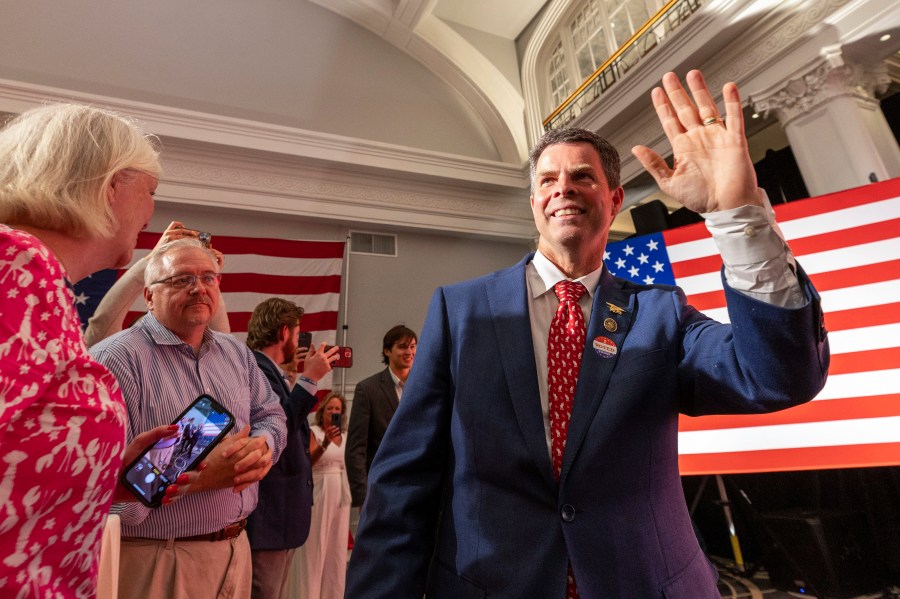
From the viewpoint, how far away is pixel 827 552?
3.22 metres

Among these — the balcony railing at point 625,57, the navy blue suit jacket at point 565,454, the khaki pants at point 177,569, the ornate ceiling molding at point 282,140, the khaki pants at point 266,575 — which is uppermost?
the balcony railing at point 625,57

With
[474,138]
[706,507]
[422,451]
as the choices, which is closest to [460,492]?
[422,451]

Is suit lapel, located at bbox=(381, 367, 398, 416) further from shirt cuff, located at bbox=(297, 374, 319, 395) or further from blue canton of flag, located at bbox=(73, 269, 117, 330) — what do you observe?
blue canton of flag, located at bbox=(73, 269, 117, 330)

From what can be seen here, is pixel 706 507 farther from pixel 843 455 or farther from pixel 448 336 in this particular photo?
pixel 448 336

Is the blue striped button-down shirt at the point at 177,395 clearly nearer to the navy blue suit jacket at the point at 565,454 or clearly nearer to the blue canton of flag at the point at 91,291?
the navy blue suit jacket at the point at 565,454

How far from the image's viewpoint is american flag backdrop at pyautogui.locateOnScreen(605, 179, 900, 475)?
2820 millimetres

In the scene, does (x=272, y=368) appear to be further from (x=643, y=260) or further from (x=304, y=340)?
(x=643, y=260)

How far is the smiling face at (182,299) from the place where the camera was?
1698 mm

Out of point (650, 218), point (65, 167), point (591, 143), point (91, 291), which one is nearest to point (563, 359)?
point (591, 143)

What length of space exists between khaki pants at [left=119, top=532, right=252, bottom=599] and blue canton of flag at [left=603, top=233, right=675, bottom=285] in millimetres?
3121

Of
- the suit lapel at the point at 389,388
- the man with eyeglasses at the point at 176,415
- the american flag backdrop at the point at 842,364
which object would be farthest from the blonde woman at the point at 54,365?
the american flag backdrop at the point at 842,364

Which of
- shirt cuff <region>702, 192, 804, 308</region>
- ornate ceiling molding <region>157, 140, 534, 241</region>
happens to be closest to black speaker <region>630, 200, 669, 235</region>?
ornate ceiling molding <region>157, 140, 534, 241</region>

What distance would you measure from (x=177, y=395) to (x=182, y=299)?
34 cm

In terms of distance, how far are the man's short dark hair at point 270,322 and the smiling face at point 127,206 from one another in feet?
4.37
